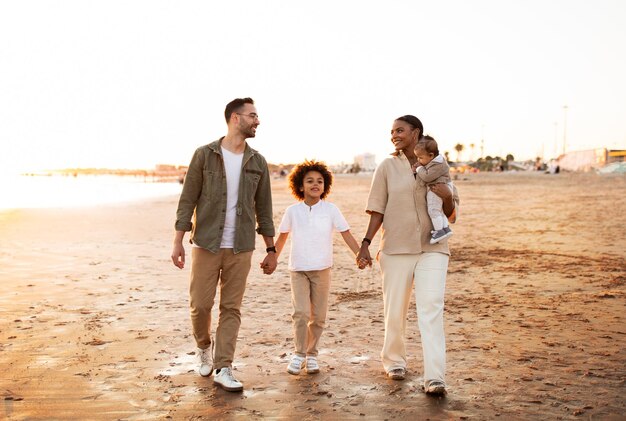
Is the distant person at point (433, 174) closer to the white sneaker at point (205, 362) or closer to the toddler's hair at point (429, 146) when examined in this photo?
the toddler's hair at point (429, 146)

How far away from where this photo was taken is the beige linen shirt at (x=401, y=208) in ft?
15.2

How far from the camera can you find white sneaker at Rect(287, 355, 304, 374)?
4953mm

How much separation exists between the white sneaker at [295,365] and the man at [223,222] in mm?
545

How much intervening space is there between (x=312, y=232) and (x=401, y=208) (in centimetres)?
83

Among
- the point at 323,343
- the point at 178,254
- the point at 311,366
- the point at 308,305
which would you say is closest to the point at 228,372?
the point at 311,366

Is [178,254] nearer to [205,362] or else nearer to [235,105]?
[205,362]

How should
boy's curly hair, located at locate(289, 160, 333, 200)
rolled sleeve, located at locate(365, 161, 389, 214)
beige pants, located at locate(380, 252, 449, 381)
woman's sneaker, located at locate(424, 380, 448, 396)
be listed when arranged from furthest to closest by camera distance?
1. boy's curly hair, located at locate(289, 160, 333, 200)
2. rolled sleeve, located at locate(365, 161, 389, 214)
3. beige pants, located at locate(380, 252, 449, 381)
4. woman's sneaker, located at locate(424, 380, 448, 396)

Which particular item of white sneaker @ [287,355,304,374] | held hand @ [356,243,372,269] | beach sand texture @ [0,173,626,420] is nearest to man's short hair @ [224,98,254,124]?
held hand @ [356,243,372,269]

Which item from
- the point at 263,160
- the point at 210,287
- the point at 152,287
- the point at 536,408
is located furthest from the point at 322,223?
the point at 152,287

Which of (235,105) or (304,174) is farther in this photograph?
(304,174)

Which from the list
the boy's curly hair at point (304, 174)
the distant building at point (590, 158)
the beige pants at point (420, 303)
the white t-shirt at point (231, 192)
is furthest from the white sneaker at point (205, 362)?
the distant building at point (590, 158)

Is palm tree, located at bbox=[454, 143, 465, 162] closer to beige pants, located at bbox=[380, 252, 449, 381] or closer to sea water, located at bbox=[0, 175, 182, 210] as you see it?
sea water, located at bbox=[0, 175, 182, 210]

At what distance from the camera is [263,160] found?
4.89 meters

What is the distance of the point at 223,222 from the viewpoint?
15.0 feet
